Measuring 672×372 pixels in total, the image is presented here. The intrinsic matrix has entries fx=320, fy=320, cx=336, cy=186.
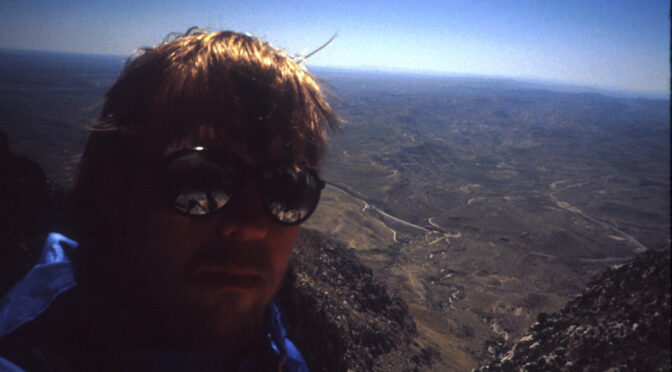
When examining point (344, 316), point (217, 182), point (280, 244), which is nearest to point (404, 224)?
point (344, 316)

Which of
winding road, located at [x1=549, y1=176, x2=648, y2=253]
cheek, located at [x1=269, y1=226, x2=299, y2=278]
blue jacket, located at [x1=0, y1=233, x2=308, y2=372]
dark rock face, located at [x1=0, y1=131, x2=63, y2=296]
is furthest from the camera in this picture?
winding road, located at [x1=549, y1=176, x2=648, y2=253]

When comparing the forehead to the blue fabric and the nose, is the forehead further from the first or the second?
the blue fabric

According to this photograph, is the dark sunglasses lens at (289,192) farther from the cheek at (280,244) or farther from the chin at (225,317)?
the chin at (225,317)

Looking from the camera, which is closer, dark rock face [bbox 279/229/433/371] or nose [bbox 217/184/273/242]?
nose [bbox 217/184/273/242]

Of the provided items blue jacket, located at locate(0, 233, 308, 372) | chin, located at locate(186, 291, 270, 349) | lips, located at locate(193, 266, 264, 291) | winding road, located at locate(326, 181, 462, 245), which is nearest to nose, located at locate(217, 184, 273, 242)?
lips, located at locate(193, 266, 264, 291)

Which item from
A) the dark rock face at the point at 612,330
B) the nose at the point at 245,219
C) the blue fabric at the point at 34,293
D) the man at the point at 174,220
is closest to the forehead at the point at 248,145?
the man at the point at 174,220
